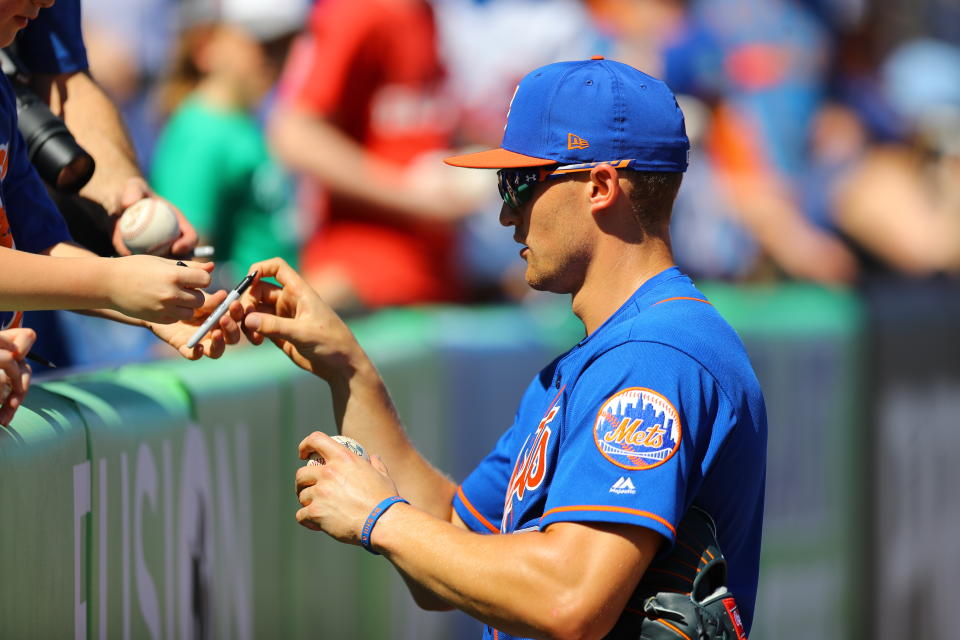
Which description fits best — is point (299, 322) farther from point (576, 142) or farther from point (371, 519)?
point (576, 142)

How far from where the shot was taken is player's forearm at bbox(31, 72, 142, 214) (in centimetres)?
348

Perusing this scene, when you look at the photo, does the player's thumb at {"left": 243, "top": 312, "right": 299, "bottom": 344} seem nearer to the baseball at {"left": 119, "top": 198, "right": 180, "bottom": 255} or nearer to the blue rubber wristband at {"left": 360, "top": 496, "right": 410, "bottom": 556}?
the baseball at {"left": 119, "top": 198, "right": 180, "bottom": 255}

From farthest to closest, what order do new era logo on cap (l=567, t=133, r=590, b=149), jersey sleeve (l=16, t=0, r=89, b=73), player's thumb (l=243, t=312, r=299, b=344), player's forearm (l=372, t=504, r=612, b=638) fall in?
jersey sleeve (l=16, t=0, r=89, b=73), player's thumb (l=243, t=312, r=299, b=344), new era logo on cap (l=567, t=133, r=590, b=149), player's forearm (l=372, t=504, r=612, b=638)

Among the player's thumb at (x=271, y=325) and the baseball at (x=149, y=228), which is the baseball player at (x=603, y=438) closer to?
the player's thumb at (x=271, y=325)

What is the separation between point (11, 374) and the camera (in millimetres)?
2406

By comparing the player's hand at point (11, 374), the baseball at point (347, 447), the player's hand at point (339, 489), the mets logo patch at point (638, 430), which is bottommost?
the player's hand at point (339, 489)

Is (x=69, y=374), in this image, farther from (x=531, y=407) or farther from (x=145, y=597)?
(x=531, y=407)

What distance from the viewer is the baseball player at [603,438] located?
2.37 meters

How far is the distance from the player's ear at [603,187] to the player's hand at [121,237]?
1.02 meters

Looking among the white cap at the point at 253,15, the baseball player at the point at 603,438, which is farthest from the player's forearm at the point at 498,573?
the white cap at the point at 253,15

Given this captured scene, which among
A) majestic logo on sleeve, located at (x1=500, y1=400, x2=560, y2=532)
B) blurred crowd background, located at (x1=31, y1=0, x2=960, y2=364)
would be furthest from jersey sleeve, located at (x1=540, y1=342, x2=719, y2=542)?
blurred crowd background, located at (x1=31, y1=0, x2=960, y2=364)

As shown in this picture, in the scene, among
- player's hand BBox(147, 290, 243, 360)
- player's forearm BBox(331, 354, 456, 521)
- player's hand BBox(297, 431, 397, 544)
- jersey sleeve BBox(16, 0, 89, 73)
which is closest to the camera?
player's hand BBox(297, 431, 397, 544)

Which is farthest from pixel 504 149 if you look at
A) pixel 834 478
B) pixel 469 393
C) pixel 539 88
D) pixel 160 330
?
pixel 834 478

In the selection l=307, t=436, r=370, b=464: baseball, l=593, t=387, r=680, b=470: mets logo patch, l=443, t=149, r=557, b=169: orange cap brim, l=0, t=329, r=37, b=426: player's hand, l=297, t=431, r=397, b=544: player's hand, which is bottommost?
l=297, t=431, r=397, b=544: player's hand
